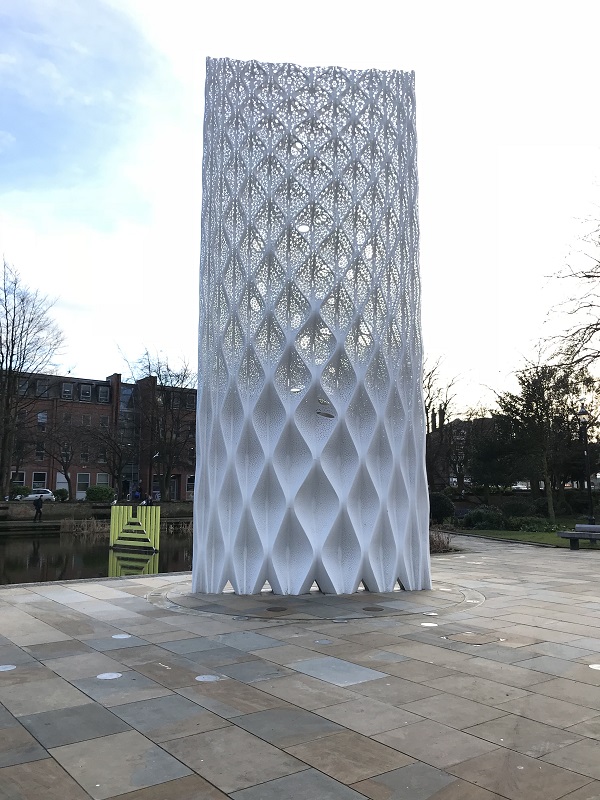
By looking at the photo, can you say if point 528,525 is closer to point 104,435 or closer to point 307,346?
point 307,346

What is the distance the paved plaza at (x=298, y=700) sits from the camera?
4.16 metres

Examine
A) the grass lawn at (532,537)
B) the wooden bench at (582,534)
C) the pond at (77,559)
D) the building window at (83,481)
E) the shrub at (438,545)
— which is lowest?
the pond at (77,559)

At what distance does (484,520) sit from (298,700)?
25.9m

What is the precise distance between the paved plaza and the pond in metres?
5.98

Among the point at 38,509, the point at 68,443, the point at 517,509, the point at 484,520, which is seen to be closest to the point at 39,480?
the point at 68,443

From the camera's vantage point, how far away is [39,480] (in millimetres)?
59344

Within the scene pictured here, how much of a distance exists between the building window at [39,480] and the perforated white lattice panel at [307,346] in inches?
2041

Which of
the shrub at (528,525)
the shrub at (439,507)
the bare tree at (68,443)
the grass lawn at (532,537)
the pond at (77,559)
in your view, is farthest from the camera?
the bare tree at (68,443)

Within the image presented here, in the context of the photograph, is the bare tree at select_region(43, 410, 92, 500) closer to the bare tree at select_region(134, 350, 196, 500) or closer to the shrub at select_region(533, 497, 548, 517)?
the bare tree at select_region(134, 350, 196, 500)

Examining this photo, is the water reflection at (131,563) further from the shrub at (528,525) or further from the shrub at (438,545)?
the shrub at (528,525)

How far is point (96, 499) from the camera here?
3819cm

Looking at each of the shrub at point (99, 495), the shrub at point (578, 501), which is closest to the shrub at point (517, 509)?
the shrub at point (578, 501)

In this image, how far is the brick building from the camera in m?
44.5

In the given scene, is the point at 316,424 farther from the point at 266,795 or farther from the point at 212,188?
the point at 266,795
